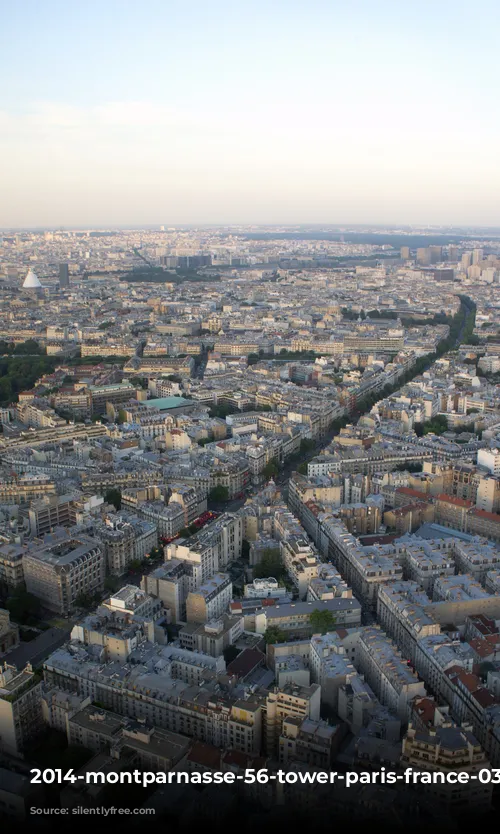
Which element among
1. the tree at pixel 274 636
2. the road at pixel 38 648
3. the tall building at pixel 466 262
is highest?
the tall building at pixel 466 262

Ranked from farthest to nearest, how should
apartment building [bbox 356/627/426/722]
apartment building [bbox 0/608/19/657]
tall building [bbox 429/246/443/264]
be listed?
tall building [bbox 429/246/443/264] → apartment building [bbox 0/608/19/657] → apartment building [bbox 356/627/426/722]

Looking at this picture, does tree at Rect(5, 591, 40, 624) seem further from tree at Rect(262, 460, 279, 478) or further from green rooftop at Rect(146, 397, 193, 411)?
green rooftop at Rect(146, 397, 193, 411)

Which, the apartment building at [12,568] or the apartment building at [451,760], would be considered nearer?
the apartment building at [451,760]

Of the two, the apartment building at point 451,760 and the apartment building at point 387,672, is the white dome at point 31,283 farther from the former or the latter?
the apartment building at point 451,760

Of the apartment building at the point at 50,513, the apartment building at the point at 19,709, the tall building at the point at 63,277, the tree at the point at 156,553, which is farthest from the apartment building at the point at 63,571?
the tall building at the point at 63,277

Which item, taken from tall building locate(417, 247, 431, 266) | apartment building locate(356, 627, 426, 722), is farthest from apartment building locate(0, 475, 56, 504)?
tall building locate(417, 247, 431, 266)

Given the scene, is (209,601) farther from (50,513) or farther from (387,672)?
(50,513)

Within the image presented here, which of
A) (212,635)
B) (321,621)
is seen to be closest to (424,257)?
(321,621)
